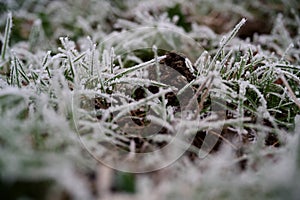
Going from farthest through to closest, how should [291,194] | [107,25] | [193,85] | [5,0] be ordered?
[107,25]
[5,0]
[193,85]
[291,194]

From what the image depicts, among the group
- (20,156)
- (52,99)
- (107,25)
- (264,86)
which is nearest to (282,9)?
(107,25)

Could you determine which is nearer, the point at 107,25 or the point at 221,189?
the point at 221,189

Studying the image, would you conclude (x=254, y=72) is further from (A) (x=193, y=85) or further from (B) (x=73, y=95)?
(B) (x=73, y=95)

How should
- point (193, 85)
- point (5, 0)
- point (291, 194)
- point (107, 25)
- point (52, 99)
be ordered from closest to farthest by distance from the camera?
point (291, 194), point (52, 99), point (193, 85), point (5, 0), point (107, 25)

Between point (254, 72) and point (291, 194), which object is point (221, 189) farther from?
point (254, 72)

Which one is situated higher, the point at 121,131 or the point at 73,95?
the point at 73,95

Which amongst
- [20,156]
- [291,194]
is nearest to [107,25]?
[20,156]

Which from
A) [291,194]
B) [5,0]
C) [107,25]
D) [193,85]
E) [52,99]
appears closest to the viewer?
[291,194]

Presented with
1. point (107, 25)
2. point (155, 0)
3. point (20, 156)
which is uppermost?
point (155, 0)

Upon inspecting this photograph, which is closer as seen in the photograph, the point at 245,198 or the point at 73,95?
the point at 245,198
